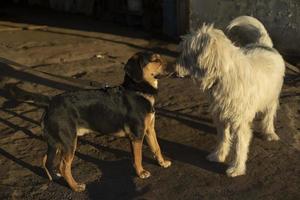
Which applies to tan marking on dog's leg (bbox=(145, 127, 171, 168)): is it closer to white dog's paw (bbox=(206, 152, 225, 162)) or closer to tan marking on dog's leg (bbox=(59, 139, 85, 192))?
white dog's paw (bbox=(206, 152, 225, 162))

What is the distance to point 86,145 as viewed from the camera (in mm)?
6516

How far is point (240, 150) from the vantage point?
5559 mm

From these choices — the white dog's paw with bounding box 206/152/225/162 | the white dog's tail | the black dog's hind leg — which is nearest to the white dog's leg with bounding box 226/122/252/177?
the white dog's paw with bounding box 206/152/225/162

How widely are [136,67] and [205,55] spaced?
747 mm

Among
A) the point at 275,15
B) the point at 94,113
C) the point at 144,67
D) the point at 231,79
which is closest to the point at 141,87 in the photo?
the point at 144,67

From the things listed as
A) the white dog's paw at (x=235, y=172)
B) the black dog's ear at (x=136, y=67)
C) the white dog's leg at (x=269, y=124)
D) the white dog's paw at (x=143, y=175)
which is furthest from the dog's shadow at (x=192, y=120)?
the black dog's ear at (x=136, y=67)

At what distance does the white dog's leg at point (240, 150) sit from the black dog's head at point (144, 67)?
996 millimetres

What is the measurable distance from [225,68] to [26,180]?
96.5 inches

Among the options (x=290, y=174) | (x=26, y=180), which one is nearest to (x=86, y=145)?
(x=26, y=180)

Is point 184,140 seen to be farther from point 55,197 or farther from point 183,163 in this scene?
point 55,197

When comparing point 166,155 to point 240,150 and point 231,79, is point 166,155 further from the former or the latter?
point 231,79

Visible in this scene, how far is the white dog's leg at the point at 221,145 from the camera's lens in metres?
5.81

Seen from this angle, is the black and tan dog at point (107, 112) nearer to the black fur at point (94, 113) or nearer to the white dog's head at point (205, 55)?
the black fur at point (94, 113)

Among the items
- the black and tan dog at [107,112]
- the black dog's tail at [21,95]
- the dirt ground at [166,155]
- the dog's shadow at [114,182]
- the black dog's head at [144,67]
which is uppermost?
the black dog's head at [144,67]
